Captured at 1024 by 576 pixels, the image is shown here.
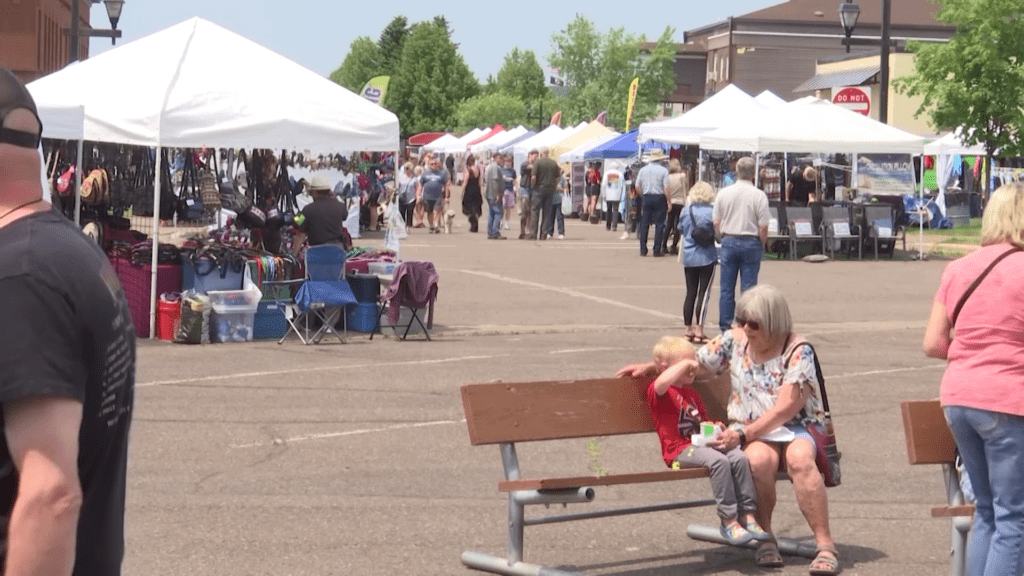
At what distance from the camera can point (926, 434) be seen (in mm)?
5996

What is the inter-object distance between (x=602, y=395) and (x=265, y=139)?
8.35 metres

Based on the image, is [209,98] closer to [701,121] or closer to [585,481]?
[585,481]

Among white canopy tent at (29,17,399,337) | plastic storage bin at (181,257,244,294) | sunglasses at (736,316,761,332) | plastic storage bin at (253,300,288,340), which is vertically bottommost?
plastic storage bin at (253,300,288,340)

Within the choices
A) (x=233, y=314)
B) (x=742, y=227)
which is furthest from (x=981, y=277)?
(x=233, y=314)

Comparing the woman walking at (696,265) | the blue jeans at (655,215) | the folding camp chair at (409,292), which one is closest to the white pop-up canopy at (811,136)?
the blue jeans at (655,215)

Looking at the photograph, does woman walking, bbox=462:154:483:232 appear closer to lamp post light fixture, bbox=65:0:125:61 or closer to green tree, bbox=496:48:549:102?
lamp post light fixture, bbox=65:0:125:61

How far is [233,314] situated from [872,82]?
6336 cm

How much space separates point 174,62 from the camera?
14.6 meters

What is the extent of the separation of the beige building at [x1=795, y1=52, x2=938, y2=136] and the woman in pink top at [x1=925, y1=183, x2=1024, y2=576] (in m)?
61.9

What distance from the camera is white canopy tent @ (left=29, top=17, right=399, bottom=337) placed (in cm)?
1400

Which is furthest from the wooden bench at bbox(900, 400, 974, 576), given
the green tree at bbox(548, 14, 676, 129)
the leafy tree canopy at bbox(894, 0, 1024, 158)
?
the green tree at bbox(548, 14, 676, 129)

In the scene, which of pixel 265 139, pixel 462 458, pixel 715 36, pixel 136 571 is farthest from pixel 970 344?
pixel 715 36

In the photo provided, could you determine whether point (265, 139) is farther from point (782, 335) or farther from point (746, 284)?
point (782, 335)

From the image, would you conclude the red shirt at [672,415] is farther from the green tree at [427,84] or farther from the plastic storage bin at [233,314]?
the green tree at [427,84]
